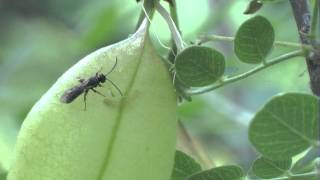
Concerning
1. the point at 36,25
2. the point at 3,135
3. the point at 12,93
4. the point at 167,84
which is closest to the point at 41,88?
the point at 12,93

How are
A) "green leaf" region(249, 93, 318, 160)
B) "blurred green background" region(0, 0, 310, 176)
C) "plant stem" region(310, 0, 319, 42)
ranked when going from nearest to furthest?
"green leaf" region(249, 93, 318, 160), "plant stem" region(310, 0, 319, 42), "blurred green background" region(0, 0, 310, 176)

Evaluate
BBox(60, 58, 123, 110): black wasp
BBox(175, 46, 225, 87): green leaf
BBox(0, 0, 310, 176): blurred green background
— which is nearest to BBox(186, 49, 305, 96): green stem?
BBox(175, 46, 225, 87): green leaf

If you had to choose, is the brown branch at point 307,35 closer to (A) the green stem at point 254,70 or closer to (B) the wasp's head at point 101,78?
(A) the green stem at point 254,70

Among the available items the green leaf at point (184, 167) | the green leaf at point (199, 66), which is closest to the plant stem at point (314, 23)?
the green leaf at point (199, 66)

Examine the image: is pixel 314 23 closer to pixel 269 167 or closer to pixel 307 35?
pixel 307 35

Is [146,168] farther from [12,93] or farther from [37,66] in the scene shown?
[37,66]

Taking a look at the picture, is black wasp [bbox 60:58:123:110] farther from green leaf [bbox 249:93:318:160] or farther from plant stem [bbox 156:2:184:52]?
green leaf [bbox 249:93:318:160]
